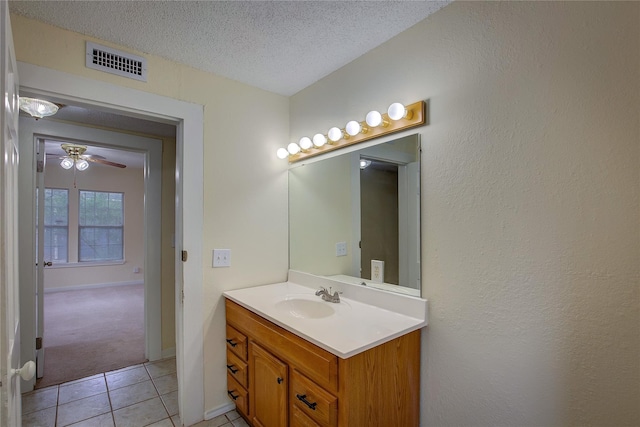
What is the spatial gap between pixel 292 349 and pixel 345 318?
11.3 inches

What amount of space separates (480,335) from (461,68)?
1114 mm

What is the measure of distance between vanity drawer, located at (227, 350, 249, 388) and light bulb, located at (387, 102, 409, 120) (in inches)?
61.7

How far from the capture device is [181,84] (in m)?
1.84

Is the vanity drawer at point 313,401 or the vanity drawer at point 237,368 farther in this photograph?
the vanity drawer at point 237,368

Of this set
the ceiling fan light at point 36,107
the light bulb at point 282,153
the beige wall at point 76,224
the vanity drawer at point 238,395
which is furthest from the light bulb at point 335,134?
the beige wall at point 76,224

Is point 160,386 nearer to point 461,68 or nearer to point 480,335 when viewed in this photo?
point 480,335

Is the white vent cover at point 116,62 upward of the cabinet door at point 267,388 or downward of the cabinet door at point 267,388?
upward

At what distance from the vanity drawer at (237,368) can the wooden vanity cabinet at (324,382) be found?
3cm

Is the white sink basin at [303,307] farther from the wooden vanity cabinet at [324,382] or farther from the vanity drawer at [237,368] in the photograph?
the vanity drawer at [237,368]

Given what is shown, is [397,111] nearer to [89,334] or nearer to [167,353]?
[167,353]

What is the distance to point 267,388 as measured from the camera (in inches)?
60.9

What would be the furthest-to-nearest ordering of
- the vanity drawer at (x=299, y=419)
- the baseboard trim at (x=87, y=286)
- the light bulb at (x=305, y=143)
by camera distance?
1. the baseboard trim at (x=87, y=286)
2. the light bulb at (x=305, y=143)
3. the vanity drawer at (x=299, y=419)

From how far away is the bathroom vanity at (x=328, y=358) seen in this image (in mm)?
1162

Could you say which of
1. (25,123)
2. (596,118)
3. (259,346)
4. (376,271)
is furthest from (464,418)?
(25,123)
